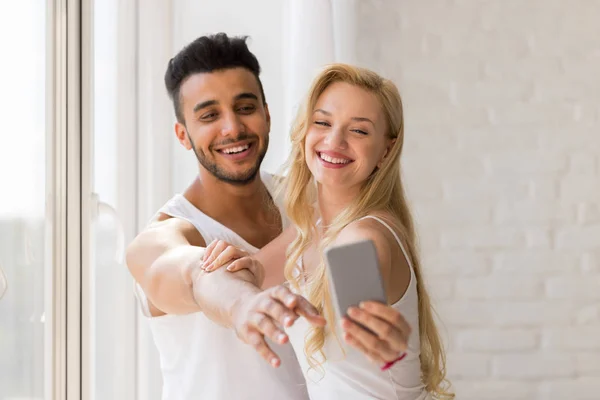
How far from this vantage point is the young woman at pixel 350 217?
1403 mm

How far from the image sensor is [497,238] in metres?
2.66


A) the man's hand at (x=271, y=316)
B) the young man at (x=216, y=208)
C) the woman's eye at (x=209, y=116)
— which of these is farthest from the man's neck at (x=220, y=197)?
the man's hand at (x=271, y=316)

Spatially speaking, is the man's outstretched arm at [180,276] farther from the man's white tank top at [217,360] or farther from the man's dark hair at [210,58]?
the man's dark hair at [210,58]

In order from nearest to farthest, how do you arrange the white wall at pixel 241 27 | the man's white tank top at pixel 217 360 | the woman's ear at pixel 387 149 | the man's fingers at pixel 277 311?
the man's fingers at pixel 277 311 → the woman's ear at pixel 387 149 → the man's white tank top at pixel 217 360 → the white wall at pixel 241 27

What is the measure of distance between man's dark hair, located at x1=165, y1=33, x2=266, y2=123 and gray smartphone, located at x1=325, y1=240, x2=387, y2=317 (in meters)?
0.80

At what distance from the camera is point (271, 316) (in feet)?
3.20

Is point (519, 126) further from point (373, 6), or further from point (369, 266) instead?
point (369, 266)

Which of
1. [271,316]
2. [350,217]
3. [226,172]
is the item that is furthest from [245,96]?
[271,316]

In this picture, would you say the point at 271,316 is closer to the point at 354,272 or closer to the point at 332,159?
the point at 354,272

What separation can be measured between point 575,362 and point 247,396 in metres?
1.46

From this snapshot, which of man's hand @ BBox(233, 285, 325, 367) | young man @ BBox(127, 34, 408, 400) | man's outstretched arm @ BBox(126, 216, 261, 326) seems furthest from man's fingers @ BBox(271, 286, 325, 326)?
young man @ BBox(127, 34, 408, 400)

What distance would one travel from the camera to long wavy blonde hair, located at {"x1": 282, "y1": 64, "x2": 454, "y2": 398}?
4.72ft

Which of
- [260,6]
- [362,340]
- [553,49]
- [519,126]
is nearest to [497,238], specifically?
[519,126]

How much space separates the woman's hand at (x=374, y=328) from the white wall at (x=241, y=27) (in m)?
1.65
